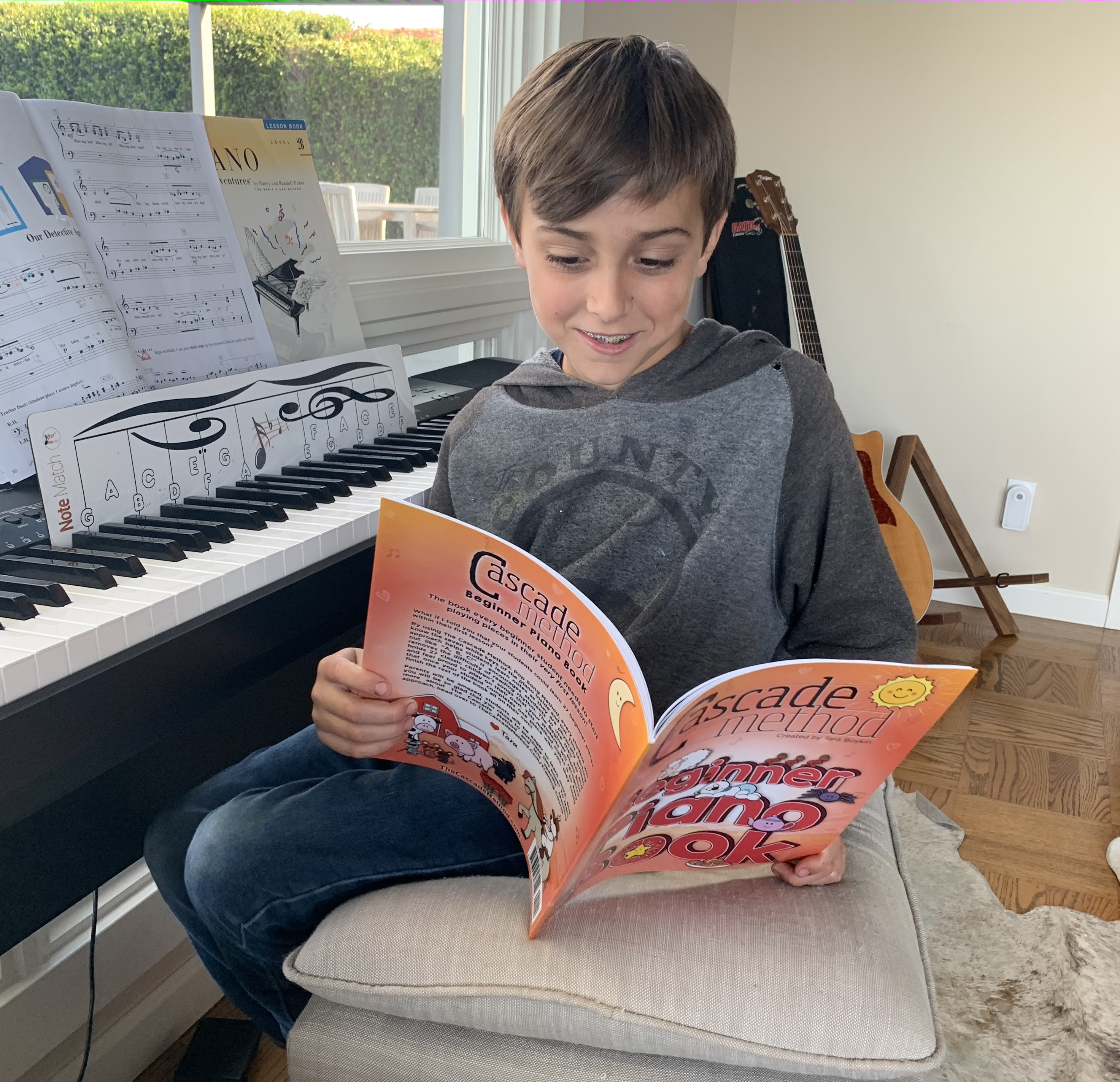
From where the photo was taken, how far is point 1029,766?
206 cm

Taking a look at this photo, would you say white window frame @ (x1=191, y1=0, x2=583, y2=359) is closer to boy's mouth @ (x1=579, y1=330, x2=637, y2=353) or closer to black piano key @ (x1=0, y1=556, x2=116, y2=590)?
boy's mouth @ (x1=579, y1=330, x2=637, y2=353)

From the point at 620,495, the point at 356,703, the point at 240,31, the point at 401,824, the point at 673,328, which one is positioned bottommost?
the point at 401,824

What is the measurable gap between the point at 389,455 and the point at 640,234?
428mm

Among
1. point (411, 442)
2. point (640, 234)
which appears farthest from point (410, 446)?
point (640, 234)

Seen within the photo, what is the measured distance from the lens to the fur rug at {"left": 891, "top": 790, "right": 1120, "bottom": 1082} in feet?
4.27

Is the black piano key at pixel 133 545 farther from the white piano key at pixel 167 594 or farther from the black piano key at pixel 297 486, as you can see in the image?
the black piano key at pixel 297 486

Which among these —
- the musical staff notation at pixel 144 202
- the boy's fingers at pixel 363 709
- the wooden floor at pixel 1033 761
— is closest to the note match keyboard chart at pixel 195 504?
the boy's fingers at pixel 363 709

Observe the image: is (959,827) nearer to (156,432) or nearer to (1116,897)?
(1116,897)

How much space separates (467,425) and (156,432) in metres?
0.28

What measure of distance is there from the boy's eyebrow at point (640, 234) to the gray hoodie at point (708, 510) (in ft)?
0.40

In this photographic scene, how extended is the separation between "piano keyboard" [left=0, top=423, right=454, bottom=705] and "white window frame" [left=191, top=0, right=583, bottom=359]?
20.7 inches

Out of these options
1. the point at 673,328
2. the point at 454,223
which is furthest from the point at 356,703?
the point at 454,223

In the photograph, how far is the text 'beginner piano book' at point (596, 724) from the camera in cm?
59

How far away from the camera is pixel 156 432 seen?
0.91m
